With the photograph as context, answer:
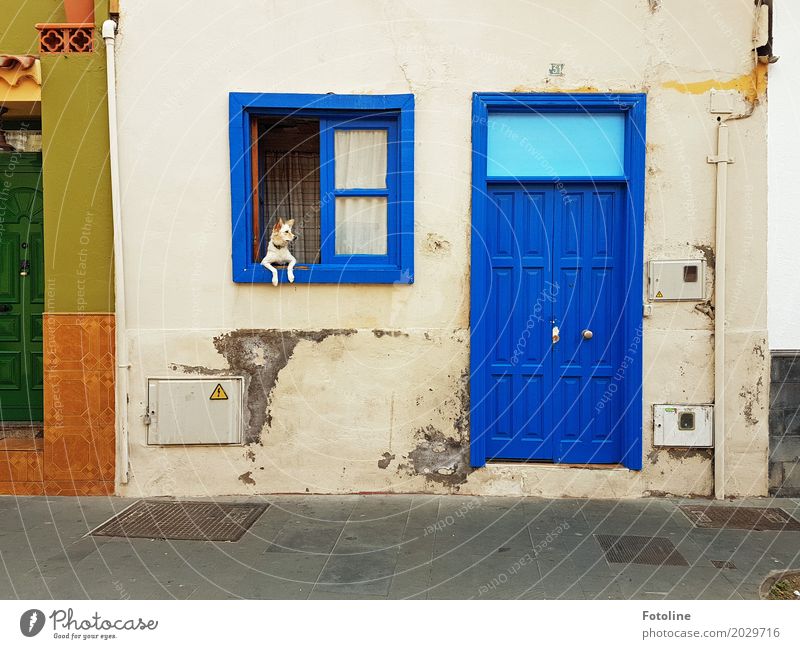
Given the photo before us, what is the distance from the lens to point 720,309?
6262mm

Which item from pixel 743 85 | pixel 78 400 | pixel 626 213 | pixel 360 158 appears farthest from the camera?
pixel 360 158

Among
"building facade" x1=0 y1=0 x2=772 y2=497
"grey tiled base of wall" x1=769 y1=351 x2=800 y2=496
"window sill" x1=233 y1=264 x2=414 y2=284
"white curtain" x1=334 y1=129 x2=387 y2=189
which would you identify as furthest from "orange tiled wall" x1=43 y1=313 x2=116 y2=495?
"grey tiled base of wall" x1=769 y1=351 x2=800 y2=496

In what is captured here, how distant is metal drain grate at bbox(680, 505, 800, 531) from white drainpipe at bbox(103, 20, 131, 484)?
16.2 feet

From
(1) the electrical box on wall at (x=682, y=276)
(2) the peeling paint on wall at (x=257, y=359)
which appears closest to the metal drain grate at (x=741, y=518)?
(1) the electrical box on wall at (x=682, y=276)

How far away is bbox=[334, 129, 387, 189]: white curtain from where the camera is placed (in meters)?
6.51

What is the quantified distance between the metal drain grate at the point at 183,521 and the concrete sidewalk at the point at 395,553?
112 millimetres

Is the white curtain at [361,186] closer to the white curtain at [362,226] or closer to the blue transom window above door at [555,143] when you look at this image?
the white curtain at [362,226]

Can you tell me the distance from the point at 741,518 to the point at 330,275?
13.2 feet

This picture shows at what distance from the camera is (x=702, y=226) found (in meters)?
6.31

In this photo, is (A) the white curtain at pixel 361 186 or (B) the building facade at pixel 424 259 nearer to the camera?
(B) the building facade at pixel 424 259

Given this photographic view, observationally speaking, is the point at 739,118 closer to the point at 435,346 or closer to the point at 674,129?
the point at 674,129

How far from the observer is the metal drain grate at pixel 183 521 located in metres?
5.59

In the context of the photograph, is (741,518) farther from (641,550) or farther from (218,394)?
(218,394)
